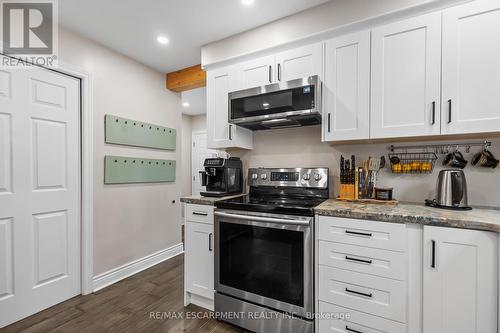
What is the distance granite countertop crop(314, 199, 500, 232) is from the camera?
115 cm

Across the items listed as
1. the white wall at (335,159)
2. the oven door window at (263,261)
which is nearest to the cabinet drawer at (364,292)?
the oven door window at (263,261)

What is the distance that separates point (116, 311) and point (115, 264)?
0.66 metres

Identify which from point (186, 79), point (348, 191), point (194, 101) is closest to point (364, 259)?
point (348, 191)

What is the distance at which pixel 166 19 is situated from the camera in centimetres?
203

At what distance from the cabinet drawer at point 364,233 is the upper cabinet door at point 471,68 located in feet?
2.41

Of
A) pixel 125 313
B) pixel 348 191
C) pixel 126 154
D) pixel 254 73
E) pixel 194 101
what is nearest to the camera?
pixel 348 191

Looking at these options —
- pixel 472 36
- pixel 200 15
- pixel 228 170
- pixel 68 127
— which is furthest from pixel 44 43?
pixel 472 36

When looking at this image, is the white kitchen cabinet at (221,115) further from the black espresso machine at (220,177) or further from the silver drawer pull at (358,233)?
the silver drawer pull at (358,233)

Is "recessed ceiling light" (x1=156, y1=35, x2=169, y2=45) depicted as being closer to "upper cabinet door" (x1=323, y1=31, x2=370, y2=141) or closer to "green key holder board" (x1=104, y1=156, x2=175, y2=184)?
"green key holder board" (x1=104, y1=156, x2=175, y2=184)

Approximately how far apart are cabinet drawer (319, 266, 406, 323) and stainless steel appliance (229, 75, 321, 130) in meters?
1.12

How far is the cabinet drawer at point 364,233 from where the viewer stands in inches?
51.8

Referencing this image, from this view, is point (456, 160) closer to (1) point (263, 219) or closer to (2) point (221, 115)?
(1) point (263, 219)

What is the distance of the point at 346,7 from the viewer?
175 centimetres

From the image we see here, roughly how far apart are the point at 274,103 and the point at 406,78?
91 centimetres
